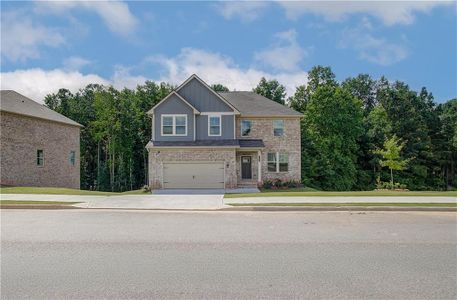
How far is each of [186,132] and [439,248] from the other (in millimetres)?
21146

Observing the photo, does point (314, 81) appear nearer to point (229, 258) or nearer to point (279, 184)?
point (279, 184)

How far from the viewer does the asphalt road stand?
498 centimetres

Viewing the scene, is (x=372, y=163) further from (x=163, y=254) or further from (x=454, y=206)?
(x=163, y=254)

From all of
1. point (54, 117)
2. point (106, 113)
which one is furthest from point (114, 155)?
point (54, 117)

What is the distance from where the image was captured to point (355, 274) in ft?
18.3

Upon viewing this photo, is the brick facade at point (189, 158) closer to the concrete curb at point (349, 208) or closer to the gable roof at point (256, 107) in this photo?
the gable roof at point (256, 107)

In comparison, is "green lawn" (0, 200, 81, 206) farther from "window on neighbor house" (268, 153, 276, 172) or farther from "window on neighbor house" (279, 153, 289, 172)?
"window on neighbor house" (279, 153, 289, 172)

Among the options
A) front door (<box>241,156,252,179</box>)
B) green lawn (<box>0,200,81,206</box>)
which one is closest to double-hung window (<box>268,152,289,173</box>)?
front door (<box>241,156,252,179</box>)

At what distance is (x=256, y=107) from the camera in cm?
3045

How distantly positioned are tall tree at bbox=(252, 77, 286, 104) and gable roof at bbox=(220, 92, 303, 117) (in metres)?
14.8

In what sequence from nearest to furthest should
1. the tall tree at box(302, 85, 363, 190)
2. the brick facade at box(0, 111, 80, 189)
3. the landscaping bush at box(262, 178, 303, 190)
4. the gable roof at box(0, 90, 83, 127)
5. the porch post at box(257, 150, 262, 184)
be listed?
the brick facade at box(0, 111, 80, 189), the gable roof at box(0, 90, 83, 127), the porch post at box(257, 150, 262, 184), the landscaping bush at box(262, 178, 303, 190), the tall tree at box(302, 85, 363, 190)

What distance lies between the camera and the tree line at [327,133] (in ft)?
131

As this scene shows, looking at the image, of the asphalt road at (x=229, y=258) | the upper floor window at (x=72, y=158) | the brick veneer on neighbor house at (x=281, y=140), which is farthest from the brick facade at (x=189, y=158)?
the asphalt road at (x=229, y=258)

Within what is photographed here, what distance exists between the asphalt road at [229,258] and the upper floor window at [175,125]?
16211mm
